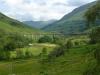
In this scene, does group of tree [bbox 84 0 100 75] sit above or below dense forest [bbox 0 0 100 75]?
above

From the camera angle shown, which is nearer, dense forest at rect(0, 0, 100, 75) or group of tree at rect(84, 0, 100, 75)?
group of tree at rect(84, 0, 100, 75)

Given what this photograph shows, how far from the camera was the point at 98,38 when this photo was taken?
12.7 metres

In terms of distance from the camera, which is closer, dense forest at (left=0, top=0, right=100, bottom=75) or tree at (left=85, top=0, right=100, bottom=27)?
dense forest at (left=0, top=0, right=100, bottom=75)

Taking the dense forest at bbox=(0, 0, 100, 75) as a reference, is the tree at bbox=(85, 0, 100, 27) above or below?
above

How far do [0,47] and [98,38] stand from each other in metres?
122

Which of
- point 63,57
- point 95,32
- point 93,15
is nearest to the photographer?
point 95,32

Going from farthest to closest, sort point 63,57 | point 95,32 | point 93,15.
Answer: point 63,57 → point 93,15 → point 95,32

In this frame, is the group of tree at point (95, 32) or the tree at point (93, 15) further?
the tree at point (93, 15)

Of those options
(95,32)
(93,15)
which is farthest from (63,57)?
(95,32)

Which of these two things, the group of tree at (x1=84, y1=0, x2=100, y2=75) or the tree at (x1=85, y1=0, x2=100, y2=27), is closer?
the group of tree at (x1=84, y1=0, x2=100, y2=75)

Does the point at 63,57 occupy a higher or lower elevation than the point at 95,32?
lower

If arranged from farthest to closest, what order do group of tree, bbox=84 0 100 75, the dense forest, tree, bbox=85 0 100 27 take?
tree, bbox=85 0 100 27 < the dense forest < group of tree, bbox=84 0 100 75

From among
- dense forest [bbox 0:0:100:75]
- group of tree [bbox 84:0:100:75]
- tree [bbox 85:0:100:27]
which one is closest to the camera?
group of tree [bbox 84:0:100:75]

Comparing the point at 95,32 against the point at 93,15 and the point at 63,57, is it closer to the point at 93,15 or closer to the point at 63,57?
the point at 93,15
